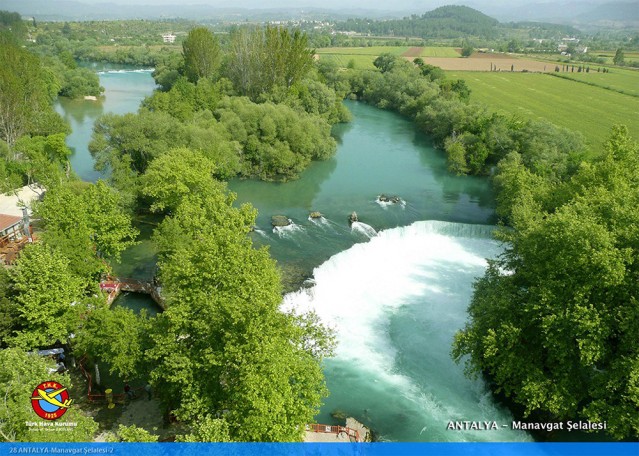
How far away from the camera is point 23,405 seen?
1302 centimetres

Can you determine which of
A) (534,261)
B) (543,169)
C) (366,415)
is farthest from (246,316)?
(543,169)

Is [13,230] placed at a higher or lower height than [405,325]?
higher

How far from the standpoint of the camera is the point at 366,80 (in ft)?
289

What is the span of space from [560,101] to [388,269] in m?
64.4

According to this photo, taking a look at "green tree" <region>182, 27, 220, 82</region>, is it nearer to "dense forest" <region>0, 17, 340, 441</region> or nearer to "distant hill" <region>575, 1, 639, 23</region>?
"dense forest" <region>0, 17, 340, 441</region>

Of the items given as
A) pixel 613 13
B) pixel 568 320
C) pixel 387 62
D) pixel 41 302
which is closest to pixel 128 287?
pixel 41 302

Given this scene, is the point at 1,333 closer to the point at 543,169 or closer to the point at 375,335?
the point at 375,335

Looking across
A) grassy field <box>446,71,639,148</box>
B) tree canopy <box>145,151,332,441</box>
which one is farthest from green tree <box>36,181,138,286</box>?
grassy field <box>446,71,639,148</box>

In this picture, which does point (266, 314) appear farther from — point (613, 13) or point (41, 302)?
point (613, 13)

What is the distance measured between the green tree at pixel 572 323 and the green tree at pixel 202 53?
60.1m

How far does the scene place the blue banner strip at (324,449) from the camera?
1284 cm

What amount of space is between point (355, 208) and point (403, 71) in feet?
168

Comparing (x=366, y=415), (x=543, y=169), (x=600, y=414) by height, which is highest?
(x=543, y=169)

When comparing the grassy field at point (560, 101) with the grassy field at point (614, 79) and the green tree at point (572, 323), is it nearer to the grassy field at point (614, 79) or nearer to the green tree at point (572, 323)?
the grassy field at point (614, 79)
